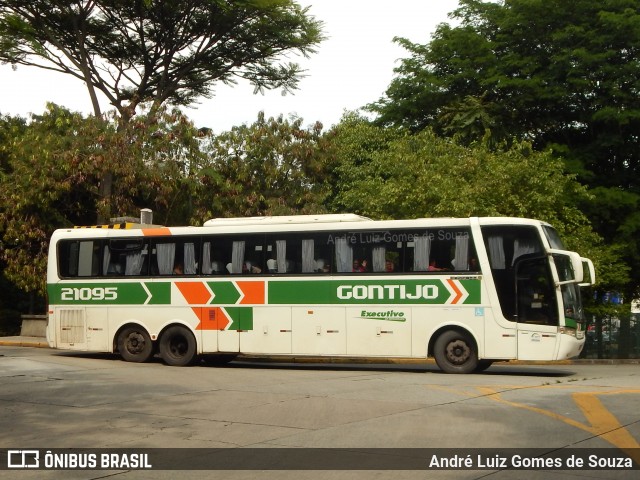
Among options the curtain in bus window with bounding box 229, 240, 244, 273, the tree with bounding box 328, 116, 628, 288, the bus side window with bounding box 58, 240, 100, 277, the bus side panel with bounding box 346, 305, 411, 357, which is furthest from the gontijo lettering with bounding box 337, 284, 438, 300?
the tree with bounding box 328, 116, 628, 288

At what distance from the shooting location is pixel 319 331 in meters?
21.1

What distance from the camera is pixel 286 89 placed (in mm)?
36812

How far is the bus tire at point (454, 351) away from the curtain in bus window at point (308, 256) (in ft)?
10.9

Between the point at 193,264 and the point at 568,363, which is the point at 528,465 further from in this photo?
the point at 568,363

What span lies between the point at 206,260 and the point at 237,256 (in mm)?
807

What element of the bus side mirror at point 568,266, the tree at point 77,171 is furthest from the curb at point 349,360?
Result: the bus side mirror at point 568,266

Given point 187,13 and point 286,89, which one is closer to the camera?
point 187,13

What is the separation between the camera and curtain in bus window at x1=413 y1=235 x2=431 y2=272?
20.3 meters

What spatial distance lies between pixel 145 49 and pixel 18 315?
1297 centimetres

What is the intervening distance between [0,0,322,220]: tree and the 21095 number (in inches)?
390

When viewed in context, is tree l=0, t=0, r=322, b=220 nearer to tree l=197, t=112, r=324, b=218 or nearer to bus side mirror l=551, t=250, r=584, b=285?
tree l=197, t=112, r=324, b=218

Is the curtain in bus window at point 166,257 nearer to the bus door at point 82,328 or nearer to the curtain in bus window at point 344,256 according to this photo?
the bus door at point 82,328

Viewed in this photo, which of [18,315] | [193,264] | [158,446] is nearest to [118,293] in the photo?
Answer: [193,264]

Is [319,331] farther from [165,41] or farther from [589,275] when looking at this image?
[165,41]
